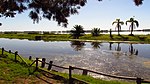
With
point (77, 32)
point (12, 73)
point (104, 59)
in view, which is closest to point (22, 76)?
point (12, 73)

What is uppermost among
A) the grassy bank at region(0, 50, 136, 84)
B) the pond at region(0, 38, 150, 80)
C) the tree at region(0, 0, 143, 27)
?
the tree at region(0, 0, 143, 27)

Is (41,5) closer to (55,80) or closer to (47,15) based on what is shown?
(47,15)

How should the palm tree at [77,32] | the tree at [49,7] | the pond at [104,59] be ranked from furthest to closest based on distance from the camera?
the palm tree at [77,32] < the pond at [104,59] < the tree at [49,7]

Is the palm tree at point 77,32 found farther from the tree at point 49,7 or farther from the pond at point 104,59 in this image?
the tree at point 49,7

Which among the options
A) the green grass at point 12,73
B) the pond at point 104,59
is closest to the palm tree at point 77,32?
the pond at point 104,59

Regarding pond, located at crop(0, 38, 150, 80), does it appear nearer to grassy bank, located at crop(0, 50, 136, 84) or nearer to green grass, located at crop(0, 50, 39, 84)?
grassy bank, located at crop(0, 50, 136, 84)

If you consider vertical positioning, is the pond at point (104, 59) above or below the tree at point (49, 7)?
below

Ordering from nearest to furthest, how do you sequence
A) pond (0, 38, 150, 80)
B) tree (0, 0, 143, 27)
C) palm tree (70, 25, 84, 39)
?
tree (0, 0, 143, 27)
pond (0, 38, 150, 80)
palm tree (70, 25, 84, 39)

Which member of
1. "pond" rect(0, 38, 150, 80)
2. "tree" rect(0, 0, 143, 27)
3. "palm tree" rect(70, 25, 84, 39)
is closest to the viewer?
"tree" rect(0, 0, 143, 27)

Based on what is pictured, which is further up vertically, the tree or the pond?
the tree

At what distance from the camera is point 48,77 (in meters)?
19.5

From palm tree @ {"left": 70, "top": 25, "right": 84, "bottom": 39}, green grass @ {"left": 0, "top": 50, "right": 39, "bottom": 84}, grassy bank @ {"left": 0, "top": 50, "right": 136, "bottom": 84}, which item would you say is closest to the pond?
grassy bank @ {"left": 0, "top": 50, "right": 136, "bottom": 84}

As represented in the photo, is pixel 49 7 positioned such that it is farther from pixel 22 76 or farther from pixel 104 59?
pixel 104 59

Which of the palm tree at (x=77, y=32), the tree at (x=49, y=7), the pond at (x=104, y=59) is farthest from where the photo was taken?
the palm tree at (x=77, y=32)
